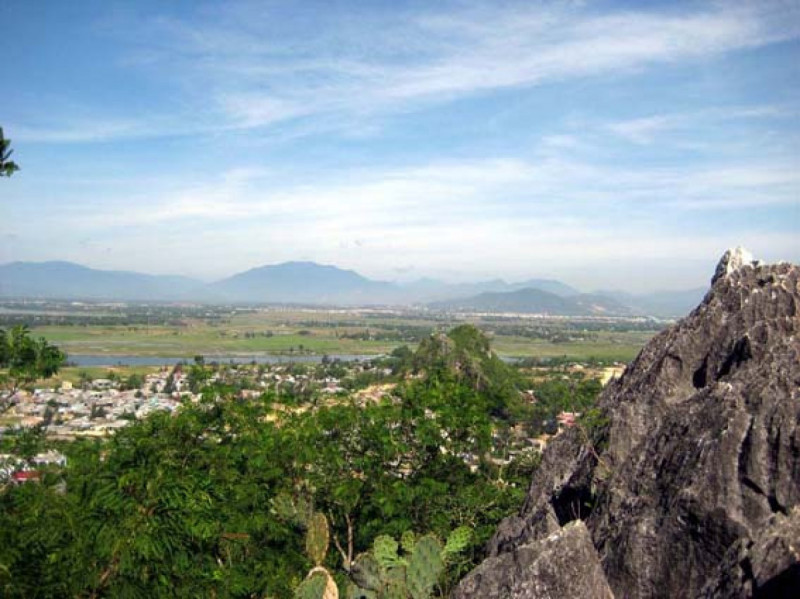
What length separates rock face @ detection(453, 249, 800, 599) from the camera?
3.17m

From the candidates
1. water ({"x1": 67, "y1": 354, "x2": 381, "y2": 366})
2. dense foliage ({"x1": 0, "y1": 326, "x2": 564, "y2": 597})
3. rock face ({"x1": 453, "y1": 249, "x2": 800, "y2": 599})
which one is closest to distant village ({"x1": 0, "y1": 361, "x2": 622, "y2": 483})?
water ({"x1": 67, "y1": 354, "x2": 381, "y2": 366})

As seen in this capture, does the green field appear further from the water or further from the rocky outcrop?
the rocky outcrop

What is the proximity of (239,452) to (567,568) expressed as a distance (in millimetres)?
5178

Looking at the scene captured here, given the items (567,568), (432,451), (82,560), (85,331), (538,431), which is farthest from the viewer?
(85,331)

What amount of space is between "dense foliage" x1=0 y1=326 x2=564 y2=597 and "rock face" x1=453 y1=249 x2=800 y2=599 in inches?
73.4

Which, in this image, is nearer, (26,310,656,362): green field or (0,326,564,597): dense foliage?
(0,326,564,597): dense foliage

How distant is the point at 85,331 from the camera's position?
11706 centimetres

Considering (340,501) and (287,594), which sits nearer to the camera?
(287,594)

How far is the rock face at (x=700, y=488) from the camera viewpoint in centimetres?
317

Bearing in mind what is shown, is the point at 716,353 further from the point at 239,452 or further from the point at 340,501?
the point at 239,452

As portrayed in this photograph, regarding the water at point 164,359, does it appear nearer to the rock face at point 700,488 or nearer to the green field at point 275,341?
the green field at point 275,341

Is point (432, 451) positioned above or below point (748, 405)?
below

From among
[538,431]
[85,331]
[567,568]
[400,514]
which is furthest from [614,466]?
[85,331]

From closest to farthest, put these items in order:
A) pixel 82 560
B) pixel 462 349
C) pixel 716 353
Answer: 1. pixel 82 560
2. pixel 716 353
3. pixel 462 349
